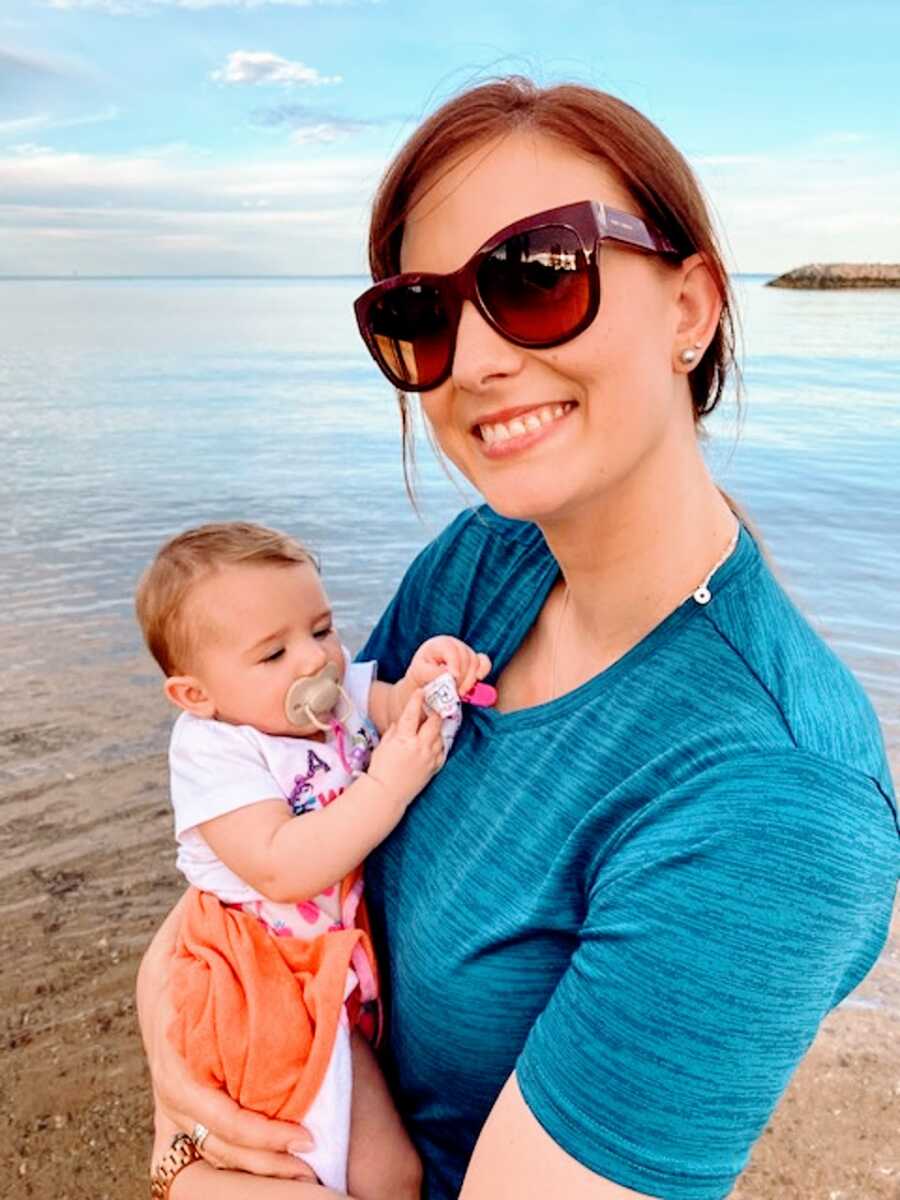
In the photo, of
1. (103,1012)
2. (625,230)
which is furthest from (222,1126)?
(103,1012)

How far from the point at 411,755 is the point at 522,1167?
91cm

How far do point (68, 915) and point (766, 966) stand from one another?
424cm

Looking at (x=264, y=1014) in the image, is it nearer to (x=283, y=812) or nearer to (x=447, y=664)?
(x=283, y=812)

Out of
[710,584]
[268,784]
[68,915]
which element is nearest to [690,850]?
[710,584]

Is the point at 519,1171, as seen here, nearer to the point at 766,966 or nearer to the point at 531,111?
the point at 766,966

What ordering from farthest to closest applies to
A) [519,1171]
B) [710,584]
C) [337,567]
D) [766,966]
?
[337,567] → [710,584] → [519,1171] → [766,966]

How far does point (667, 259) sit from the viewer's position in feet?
6.16

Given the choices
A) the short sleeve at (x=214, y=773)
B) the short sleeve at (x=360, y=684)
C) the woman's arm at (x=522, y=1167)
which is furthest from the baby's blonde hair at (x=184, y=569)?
the woman's arm at (x=522, y=1167)

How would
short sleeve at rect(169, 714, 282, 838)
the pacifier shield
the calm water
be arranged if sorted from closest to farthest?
short sleeve at rect(169, 714, 282, 838) → the pacifier shield → the calm water

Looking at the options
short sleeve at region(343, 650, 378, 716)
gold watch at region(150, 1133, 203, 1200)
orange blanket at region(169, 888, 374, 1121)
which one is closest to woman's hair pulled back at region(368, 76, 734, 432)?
short sleeve at region(343, 650, 378, 716)

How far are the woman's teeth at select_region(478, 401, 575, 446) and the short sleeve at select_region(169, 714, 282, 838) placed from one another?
3.51 feet

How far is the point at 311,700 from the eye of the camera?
272cm

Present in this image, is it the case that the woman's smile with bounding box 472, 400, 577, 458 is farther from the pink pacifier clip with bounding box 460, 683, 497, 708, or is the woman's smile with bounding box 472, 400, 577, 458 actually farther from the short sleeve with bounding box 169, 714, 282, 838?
the short sleeve with bounding box 169, 714, 282, 838

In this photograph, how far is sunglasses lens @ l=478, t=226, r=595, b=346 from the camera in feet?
5.78
